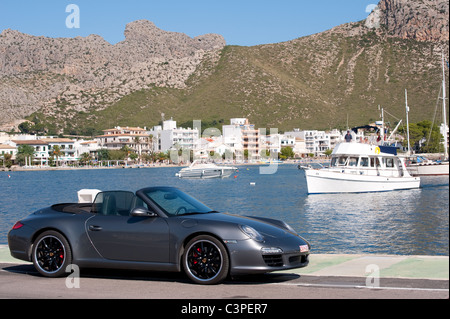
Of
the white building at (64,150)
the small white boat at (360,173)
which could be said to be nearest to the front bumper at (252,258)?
the small white boat at (360,173)

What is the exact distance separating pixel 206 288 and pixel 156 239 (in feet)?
3.57

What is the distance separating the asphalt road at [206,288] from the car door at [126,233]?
0.40m

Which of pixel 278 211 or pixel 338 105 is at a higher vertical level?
pixel 338 105

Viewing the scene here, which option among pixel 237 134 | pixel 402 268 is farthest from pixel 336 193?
pixel 237 134

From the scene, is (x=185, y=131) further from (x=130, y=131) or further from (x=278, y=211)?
(x=278, y=211)

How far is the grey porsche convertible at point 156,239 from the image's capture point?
8352mm

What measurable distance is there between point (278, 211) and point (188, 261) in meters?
37.2

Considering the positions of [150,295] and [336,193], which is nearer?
[150,295]

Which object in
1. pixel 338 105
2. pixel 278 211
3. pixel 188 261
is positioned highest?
pixel 338 105

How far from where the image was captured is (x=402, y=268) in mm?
9398
